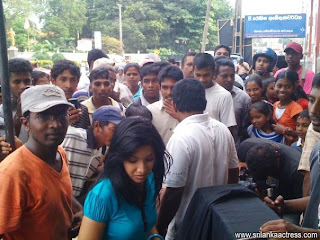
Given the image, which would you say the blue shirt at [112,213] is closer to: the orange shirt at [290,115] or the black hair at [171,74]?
the black hair at [171,74]

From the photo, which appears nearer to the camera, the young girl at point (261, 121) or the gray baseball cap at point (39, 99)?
the gray baseball cap at point (39, 99)

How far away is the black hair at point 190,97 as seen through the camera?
2625mm

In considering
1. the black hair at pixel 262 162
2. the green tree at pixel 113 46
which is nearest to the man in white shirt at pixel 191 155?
the black hair at pixel 262 162

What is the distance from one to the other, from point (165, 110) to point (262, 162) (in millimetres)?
1186

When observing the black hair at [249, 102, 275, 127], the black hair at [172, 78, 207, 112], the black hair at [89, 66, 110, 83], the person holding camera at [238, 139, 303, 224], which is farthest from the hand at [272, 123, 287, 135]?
the black hair at [89, 66, 110, 83]

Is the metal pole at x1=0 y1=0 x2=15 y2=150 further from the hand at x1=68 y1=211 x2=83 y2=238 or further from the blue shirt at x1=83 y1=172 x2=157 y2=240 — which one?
the hand at x1=68 y1=211 x2=83 y2=238

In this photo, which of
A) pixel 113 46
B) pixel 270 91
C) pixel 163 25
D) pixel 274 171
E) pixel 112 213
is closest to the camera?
pixel 112 213

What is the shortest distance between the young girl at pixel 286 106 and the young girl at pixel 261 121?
0.35 feet

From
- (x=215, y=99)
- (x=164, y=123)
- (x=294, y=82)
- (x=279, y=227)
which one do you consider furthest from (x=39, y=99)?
(x=294, y=82)

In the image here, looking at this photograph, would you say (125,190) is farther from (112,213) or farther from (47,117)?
(47,117)

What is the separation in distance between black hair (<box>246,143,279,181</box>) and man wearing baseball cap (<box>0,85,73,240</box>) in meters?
1.38

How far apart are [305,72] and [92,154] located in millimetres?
4189

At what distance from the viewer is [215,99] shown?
12.3ft

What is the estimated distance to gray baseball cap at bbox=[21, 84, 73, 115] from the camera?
6.33 feet
